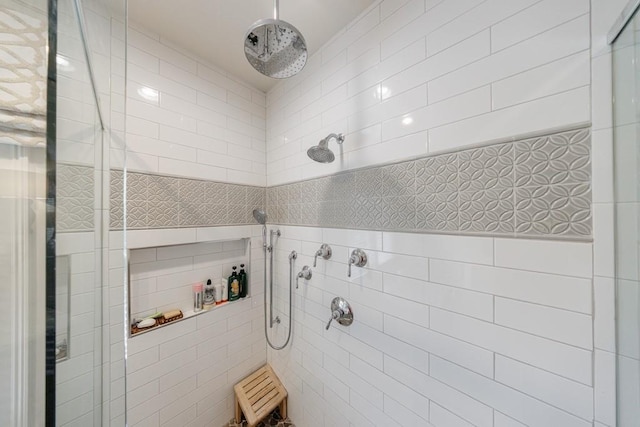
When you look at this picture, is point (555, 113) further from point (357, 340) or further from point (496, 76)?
point (357, 340)

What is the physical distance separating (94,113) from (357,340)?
4.72ft

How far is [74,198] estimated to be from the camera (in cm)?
49

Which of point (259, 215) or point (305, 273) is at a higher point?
point (259, 215)

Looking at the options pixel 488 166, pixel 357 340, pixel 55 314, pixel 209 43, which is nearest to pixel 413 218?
pixel 488 166

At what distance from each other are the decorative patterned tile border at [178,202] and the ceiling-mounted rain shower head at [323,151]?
2.53 feet

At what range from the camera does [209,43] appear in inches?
49.6

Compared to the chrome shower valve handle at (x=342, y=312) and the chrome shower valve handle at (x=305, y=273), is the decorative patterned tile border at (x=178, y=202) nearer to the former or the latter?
the chrome shower valve handle at (x=305, y=273)

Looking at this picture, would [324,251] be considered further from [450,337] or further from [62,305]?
[62,305]

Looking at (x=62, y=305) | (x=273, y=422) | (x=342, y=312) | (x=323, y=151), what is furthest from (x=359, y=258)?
(x=273, y=422)

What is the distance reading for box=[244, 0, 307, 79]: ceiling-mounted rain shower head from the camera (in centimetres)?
75

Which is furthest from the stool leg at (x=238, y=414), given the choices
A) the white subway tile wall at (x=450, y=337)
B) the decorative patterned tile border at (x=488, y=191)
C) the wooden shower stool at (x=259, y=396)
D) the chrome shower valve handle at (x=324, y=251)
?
the decorative patterned tile border at (x=488, y=191)

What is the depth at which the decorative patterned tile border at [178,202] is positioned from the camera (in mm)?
1078

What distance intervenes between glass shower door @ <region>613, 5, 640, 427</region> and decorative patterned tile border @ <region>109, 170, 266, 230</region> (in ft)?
5.62

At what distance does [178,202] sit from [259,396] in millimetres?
1464
